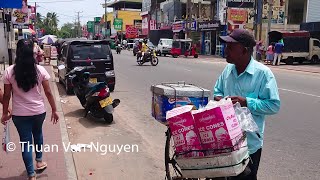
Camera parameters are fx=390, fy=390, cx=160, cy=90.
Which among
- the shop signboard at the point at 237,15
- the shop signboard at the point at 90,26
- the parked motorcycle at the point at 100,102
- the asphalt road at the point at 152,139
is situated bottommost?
the asphalt road at the point at 152,139

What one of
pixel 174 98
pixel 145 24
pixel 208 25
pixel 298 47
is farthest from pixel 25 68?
pixel 145 24

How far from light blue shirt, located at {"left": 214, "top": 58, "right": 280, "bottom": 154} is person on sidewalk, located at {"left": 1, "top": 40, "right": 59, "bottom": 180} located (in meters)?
2.31

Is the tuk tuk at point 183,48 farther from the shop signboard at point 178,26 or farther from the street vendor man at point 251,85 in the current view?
the street vendor man at point 251,85

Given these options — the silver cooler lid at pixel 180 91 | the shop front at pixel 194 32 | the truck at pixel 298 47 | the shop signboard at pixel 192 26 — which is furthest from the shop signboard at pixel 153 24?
the silver cooler lid at pixel 180 91

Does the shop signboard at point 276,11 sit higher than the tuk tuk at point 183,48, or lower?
higher

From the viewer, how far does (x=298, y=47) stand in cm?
2778

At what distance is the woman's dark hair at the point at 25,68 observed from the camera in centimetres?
421

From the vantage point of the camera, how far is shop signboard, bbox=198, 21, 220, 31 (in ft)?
129

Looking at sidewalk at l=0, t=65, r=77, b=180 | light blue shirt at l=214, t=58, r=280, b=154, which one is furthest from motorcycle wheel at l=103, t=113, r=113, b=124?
light blue shirt at l=214, t=58, r=280, b=154

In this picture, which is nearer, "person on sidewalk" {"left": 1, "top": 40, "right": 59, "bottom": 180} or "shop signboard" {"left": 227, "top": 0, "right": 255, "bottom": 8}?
"person on sidewalk" {"left": 1, "top": 40, "right": 59, "bottom": 180}

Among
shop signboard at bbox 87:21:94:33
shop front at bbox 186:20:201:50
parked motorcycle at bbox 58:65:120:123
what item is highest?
shop signboard at bbox 87:21:94:33

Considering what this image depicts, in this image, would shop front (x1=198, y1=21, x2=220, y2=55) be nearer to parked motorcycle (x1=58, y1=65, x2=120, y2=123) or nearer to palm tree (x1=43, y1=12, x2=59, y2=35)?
parked motorcycle (x1=58, y1=65, x2=120, y2=123)

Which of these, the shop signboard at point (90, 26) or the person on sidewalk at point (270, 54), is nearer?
the person on sidewalk at point (270, 54)

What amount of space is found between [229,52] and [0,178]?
3164 millimetres
